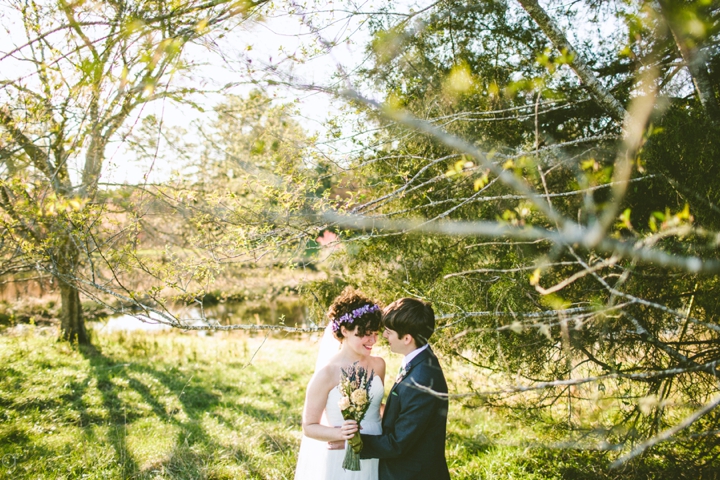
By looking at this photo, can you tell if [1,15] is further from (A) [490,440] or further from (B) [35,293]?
(B) [35,293]

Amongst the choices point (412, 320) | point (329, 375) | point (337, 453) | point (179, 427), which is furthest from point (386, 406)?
point (179, 427)

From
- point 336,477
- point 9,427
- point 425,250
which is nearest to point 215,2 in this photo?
point 425,250

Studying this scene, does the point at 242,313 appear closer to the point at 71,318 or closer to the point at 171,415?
the point at 71,318

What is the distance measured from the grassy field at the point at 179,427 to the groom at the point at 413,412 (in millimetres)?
441

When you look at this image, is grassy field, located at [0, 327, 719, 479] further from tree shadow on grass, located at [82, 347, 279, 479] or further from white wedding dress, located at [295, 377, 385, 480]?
white wedding dress, located at [295, 377, 385, 480]

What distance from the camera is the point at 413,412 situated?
2660 millimetres

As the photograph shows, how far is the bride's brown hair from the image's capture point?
3.48 metres

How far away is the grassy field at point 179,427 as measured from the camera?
4621 millimetres

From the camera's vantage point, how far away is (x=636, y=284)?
374 centimetres

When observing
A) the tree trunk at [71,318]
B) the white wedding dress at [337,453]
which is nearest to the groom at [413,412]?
the white wedding dress at [337,453]

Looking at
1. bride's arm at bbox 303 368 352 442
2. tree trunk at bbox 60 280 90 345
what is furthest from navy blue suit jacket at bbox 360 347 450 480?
tree trunk at bbox 60 280 90 345

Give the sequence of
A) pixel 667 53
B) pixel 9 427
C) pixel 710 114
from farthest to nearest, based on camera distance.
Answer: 1. pixel 9 427
2. pixel 667 53
3. pixel 710 114

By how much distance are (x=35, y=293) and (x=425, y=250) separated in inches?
669

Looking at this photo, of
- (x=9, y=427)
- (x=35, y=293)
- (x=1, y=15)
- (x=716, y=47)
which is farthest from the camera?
(x=35, y=293)
